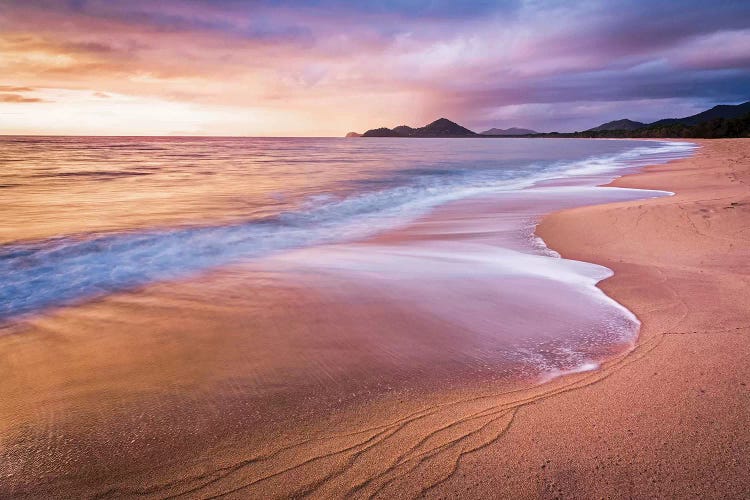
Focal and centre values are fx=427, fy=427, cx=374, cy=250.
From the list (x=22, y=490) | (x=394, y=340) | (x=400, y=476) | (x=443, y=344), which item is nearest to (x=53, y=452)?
(x=22, y=490)

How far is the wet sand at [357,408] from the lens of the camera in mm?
2102

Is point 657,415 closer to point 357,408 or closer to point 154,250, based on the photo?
point 357,408

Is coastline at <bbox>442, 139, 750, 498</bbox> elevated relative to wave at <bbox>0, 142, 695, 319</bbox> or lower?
elevated

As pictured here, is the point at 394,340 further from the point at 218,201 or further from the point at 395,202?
the point at 218,201

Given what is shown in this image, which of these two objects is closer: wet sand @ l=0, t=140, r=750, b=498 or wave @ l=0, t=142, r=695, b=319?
wet sand @ l=0, t=140, r=750, b=498

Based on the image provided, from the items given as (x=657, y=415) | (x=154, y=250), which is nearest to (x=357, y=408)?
(x=657, y=415)

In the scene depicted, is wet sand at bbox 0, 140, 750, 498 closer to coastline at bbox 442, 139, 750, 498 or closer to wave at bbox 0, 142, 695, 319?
coastline at bbox 442, 139, 750, 498

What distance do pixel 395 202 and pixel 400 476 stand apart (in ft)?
40.9

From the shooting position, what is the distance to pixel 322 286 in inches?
206

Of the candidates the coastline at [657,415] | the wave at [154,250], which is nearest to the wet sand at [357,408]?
the coastline at [657,415]

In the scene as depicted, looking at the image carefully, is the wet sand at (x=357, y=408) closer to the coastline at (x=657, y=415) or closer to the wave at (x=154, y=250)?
the coastline at (x=657, y=415)

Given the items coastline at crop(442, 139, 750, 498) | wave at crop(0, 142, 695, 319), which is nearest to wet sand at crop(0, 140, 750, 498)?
coastline at crop(442, 139, 750, 498)

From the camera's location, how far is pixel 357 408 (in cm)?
271

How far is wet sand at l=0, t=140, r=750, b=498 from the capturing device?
2.10 metres
